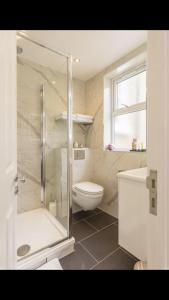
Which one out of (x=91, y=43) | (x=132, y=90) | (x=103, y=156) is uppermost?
(x=91, y=43)

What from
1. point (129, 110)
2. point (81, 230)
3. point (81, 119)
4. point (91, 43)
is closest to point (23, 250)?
point (81, 230)

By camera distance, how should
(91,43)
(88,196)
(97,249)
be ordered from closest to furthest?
(97,249)
(91,43)
(88,196)

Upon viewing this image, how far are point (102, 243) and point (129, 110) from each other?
181 cm

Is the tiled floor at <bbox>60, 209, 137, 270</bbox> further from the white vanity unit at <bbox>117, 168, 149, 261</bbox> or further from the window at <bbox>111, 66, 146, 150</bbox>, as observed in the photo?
the window at <bbox>111, 66, 146, 150</bbox>

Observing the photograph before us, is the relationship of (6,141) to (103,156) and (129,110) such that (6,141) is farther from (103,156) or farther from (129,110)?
(129,110)

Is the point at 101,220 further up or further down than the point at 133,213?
further down

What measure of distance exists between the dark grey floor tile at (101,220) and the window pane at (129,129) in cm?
111

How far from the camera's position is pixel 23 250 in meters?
1.28

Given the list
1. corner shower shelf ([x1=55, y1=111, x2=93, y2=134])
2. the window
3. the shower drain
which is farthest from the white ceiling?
the shower drain

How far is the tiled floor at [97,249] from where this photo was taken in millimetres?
1225

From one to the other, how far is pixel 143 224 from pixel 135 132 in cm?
132

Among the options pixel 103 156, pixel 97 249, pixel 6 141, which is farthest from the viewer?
pixel 103 156
